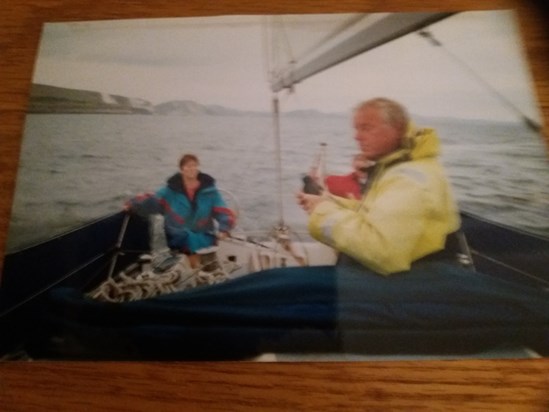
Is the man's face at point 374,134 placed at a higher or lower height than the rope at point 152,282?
higher

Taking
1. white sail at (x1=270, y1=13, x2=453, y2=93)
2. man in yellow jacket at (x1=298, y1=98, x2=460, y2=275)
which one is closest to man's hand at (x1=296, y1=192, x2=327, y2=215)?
man in yellow jacket at (x1=298, y1=98, x2=460, y2=275)

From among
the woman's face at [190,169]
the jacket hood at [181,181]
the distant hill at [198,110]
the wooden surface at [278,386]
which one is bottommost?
the wooden surface at [278,386]

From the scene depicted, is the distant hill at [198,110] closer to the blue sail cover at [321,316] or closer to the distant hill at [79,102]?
the distant hill at [79,102]

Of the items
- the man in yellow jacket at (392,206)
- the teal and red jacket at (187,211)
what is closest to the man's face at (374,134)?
the man in yellow jacket at (392,206)

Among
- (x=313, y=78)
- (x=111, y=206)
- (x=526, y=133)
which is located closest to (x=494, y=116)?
(x=526, y=133)

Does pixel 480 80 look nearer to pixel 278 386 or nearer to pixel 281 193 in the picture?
pixel 281 193

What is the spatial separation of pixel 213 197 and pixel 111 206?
0.26 feet

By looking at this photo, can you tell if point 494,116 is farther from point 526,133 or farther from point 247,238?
point 247,238

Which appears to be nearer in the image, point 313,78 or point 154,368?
point 154,368

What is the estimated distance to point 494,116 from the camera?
1.54 feet

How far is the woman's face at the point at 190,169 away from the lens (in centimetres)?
45

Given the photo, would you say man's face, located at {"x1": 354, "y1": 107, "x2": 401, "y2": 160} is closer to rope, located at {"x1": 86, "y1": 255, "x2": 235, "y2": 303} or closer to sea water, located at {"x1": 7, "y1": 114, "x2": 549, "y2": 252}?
sea water, located at {"x1": 7, "y1": 114, "x2": 549, "y2": 252}

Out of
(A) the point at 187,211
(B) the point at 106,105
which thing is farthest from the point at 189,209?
(B) the point at 106,105

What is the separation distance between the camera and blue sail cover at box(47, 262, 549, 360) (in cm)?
39
